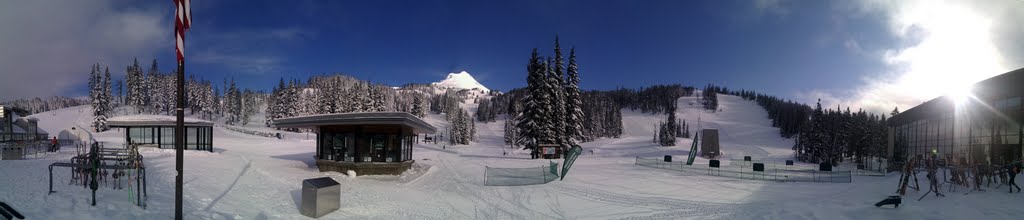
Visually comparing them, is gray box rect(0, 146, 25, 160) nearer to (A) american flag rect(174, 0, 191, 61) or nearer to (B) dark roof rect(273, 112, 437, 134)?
(B) dark roof rect(273, 112, 437, 134)

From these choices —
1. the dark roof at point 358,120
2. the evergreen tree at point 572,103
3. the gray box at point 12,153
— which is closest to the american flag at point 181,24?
the dark roof at point 358,120

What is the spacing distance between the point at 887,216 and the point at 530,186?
1229cm

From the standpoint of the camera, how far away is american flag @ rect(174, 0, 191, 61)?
7762mm

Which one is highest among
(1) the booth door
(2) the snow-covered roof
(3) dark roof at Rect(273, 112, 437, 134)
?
(3) dark roof at Rect(273, 112, 437, 134)

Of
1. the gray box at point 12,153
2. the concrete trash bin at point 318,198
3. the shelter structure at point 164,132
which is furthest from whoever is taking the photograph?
the shelter structure at point 164,132

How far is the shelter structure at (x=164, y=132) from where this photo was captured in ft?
105

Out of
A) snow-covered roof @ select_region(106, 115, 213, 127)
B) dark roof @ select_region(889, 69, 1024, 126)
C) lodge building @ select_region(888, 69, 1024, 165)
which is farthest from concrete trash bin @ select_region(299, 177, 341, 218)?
dark roof @ select_region(889, 69, 1024, 126)

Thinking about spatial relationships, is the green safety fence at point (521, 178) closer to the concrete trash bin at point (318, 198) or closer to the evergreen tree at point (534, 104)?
the concrete trash bin at point (318, 198)

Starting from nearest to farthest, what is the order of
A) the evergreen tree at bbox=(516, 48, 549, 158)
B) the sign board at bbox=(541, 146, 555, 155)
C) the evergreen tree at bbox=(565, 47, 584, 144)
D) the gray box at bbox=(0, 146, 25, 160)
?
the gray box at bbox=(0, 146, 25, 160) < the sign board at bbox=(541, 146, 555, 155) < the evergreen tree at bbox=(516, 48, 549, 158) < the evergreen tree at bbox=(565, 47, 584, 144)

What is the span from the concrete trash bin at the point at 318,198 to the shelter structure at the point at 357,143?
962 centimetres

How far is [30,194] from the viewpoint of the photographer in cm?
1047

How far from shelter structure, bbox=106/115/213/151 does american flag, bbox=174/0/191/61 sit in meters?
28.8

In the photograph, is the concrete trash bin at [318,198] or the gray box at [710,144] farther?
the gray box at [710,144]

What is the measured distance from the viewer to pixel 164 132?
34.0 m
